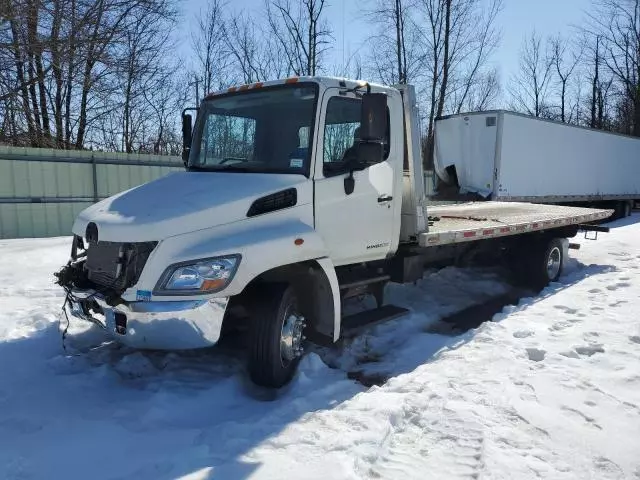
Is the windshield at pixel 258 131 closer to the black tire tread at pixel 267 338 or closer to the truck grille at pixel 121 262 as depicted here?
the black tire tread at pixel 267 338

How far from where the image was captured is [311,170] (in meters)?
4.32

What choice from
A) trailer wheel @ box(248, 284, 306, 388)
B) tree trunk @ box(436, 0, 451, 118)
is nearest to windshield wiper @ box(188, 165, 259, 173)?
trailer wheel @ box(248, 284, 306, 388)

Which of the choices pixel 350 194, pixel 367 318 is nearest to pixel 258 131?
pixel 350 194

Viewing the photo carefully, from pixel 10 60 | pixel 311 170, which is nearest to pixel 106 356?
pixel 311 170

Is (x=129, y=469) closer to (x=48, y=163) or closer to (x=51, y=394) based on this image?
(x=51, y=394)

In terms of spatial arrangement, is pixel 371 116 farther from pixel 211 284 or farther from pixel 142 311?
pixel 142 311

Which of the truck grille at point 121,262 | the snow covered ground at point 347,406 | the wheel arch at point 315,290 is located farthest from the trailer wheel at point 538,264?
the truck grille at point 121,262

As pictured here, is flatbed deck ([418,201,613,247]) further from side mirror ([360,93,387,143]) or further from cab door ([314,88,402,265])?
side mirror ([360,93,387,143])

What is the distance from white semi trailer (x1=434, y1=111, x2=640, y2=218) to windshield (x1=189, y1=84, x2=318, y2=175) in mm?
9633

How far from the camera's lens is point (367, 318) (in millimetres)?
5176

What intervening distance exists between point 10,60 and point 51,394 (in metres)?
12.7

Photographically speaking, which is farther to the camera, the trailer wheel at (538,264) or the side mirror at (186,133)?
the trailer wheel at (538,264)

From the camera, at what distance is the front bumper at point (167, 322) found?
139 inches

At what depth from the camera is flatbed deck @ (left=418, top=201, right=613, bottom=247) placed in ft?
19.0
